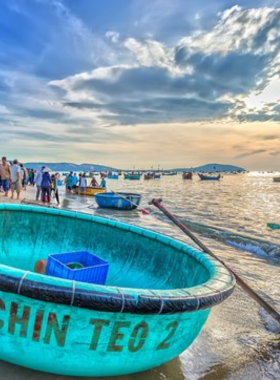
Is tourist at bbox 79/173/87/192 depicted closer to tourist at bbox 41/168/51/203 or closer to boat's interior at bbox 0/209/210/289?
tourist at bbox 41/168/51/203

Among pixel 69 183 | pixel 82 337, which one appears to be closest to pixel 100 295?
pixel 82 337

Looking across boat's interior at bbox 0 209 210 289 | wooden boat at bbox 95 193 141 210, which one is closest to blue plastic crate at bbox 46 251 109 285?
boat's interior at bbox 0 209 210 289

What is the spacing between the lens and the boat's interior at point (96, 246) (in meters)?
4.98

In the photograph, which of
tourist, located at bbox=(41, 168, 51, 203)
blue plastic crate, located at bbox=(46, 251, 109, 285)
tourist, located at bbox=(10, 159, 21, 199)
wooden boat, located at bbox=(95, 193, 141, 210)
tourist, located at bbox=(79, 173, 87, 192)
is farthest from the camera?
tourist, located at bbox=(79, 173, 87, 192)

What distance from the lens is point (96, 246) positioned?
6.01m

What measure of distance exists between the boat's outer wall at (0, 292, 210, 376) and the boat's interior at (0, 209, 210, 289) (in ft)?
5.59

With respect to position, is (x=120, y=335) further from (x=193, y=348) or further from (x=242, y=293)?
(x=242, y=293)

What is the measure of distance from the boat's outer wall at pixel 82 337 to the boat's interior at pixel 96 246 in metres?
1.70

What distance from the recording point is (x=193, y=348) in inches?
161

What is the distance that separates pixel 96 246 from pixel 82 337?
3339mm

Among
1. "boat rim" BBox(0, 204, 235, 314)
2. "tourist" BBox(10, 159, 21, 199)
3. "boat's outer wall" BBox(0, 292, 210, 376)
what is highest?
"tourist" BBox(10, 159, 21, 199)

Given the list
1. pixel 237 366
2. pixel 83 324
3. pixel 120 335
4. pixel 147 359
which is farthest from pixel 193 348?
pixel 83 324

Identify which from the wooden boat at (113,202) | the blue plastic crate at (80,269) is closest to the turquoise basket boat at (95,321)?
the blue plastic crate at (80,269)

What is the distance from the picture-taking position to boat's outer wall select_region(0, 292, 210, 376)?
104 inches
